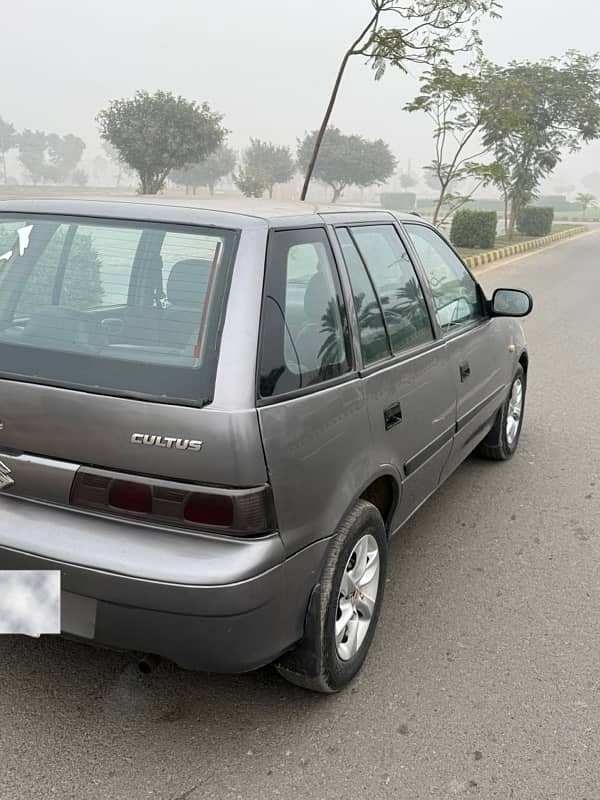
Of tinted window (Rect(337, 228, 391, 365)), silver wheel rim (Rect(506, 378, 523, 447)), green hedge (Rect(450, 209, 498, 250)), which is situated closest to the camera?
tinted window (Rect(337, 228, 391, 365))

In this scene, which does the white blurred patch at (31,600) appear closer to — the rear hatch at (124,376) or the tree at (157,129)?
the rear hatch at (124,376)

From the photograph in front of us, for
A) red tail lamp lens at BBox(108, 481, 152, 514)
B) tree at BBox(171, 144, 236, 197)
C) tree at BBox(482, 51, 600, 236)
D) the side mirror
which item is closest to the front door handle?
red tail lamp lens at BBox(108, 481, 152, 514)

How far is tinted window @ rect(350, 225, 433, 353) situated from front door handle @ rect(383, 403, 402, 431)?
23 cm

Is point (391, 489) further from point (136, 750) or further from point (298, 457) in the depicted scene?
point (136, 750)

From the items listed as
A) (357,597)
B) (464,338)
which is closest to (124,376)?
(357,597)

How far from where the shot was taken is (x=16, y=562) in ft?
6.63

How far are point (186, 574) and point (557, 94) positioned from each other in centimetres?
3174

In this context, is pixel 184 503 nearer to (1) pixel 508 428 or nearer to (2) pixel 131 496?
(2) pixel 131 496

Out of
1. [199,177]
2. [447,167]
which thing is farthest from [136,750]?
[199,177]

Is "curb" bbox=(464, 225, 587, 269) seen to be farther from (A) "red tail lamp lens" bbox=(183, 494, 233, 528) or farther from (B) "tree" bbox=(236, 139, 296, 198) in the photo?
(B) "tree" bbox=(236, 139, 296, 198)

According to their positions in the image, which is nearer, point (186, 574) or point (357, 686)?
point (186, 574)

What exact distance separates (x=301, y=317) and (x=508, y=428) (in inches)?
113

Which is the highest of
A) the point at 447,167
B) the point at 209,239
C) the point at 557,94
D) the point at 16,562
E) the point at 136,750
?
the point at 557,94

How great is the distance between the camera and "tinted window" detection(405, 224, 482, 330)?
3371mm
